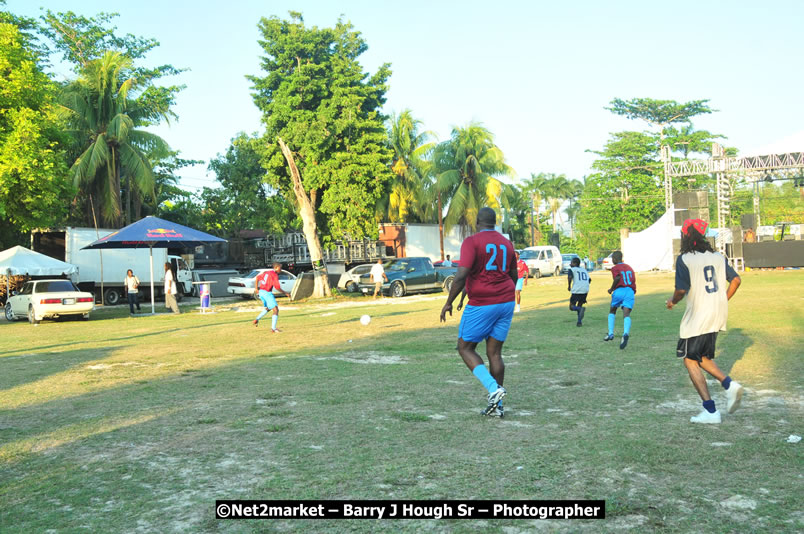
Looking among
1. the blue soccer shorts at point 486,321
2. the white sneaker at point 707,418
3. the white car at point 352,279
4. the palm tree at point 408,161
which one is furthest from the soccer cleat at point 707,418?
the palm tree at point 408,161

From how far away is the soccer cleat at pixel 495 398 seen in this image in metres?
6.20

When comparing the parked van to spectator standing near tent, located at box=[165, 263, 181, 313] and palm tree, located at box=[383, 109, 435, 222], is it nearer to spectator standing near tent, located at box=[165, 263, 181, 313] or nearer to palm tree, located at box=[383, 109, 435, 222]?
palm tree, located at box=[383, 109, 435, 222]

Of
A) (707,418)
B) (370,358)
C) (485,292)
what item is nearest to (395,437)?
(485,292)

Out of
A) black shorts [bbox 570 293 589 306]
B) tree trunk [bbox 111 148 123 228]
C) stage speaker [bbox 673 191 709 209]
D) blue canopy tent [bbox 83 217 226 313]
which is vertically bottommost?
black shorts [bbox 570 293 589 306]

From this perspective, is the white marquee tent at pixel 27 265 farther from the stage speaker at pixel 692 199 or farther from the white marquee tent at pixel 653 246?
the white marquee tent at pixel 653 246

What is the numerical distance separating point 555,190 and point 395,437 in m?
77.2

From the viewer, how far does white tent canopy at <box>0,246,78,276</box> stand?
23250mm

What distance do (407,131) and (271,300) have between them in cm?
3183

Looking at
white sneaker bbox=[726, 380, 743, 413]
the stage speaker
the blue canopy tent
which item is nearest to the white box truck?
the blue canopy tent

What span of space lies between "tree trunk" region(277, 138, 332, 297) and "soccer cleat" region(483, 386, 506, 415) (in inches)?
905

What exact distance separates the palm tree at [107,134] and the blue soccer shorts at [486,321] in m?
30.4

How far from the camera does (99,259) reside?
28391 mm

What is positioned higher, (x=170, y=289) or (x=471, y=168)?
(x=471, y=168)

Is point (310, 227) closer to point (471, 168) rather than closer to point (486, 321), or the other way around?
point (471, 168)
